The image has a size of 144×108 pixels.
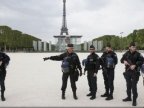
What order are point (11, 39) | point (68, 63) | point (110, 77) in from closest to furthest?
point (68, 63), point (110, 77), point (11, 39)

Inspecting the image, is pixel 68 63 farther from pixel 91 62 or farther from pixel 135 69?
pixel 135 69

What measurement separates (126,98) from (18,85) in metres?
4.73

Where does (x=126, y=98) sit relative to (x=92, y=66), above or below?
below

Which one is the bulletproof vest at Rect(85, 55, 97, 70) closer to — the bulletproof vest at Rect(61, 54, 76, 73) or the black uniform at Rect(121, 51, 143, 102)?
the bulletproof vest at Rect(61, 54, 76, 73)

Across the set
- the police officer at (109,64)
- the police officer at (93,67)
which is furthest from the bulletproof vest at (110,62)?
the police officer at (93,67)

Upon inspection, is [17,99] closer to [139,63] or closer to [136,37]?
[139,63]

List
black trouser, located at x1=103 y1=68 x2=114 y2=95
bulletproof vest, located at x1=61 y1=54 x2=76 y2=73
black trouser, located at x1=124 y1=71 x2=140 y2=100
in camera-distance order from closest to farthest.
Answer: black trouser, located at x1=124 y1=71 x2=140 y2=100 < bulletproof vest, located at x1=61 y1=54 x2=76 y2=73 < black trouser, located at x1=103 y1=68 x2=114 y2=95

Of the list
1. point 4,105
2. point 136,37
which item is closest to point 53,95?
point 4,105

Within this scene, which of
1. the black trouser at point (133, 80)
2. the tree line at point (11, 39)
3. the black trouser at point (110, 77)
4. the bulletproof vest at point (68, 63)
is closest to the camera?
the black trouser at point (133, 80)

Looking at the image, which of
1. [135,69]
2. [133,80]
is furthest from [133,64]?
[133,80]

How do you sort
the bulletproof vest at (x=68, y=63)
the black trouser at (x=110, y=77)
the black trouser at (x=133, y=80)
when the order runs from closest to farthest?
the black trouser at (x=133, y=80)
the bulletproof vest at (x=68, y=63)
the black trouser at (x=110, y=77)

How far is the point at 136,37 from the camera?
9338 cm

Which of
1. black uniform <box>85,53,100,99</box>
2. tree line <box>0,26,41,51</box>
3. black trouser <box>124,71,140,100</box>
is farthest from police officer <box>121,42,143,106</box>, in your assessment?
tree line <box>0,26,41,51</box>

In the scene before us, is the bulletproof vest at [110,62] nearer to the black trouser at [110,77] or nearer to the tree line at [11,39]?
the black trouser at [110,77]
